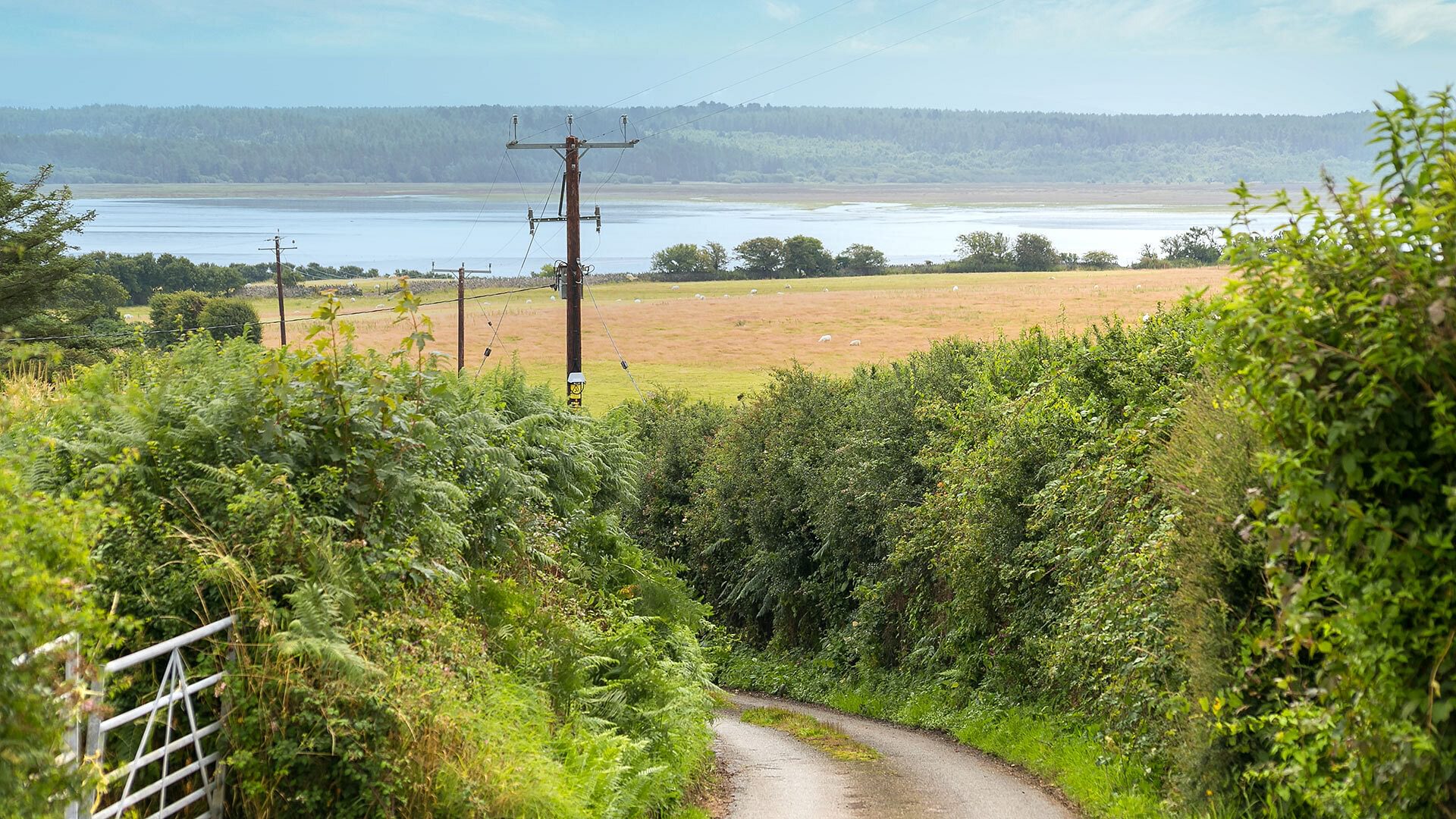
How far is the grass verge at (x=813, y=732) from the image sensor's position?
15094mm

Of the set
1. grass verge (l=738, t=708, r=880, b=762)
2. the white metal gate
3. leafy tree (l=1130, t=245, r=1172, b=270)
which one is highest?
leafy tree (l=1130, t=245, r=1172, b=270)

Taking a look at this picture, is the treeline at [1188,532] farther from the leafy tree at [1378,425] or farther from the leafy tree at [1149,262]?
the leafy tree at [1149,262]

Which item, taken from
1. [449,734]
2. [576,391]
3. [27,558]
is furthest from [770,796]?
[576,391]

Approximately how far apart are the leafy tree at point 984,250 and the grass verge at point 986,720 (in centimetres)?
10430

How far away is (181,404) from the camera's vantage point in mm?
7211

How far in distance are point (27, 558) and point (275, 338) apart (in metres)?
70.6

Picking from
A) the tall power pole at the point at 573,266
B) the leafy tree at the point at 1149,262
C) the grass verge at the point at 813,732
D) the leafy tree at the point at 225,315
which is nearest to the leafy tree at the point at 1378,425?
the grass verge at the point at 813,732

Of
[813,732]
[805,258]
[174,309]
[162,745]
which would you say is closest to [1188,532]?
[162,745]

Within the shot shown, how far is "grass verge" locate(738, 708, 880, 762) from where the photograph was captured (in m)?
15.1

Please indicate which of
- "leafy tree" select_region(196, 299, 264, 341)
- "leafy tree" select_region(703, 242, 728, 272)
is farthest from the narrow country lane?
"leafy tree" select_region(703, 242, 728, 272)

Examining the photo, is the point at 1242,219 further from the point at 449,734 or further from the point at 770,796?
the point at 770,796

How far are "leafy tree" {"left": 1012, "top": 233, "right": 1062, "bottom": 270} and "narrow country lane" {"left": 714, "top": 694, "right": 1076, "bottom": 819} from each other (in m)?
115

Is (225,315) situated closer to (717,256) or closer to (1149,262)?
(717,256)

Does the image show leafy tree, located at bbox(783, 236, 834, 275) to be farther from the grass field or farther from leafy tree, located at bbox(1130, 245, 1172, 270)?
leafy tree, located at bbox(1130, 245, 1172, 270)
